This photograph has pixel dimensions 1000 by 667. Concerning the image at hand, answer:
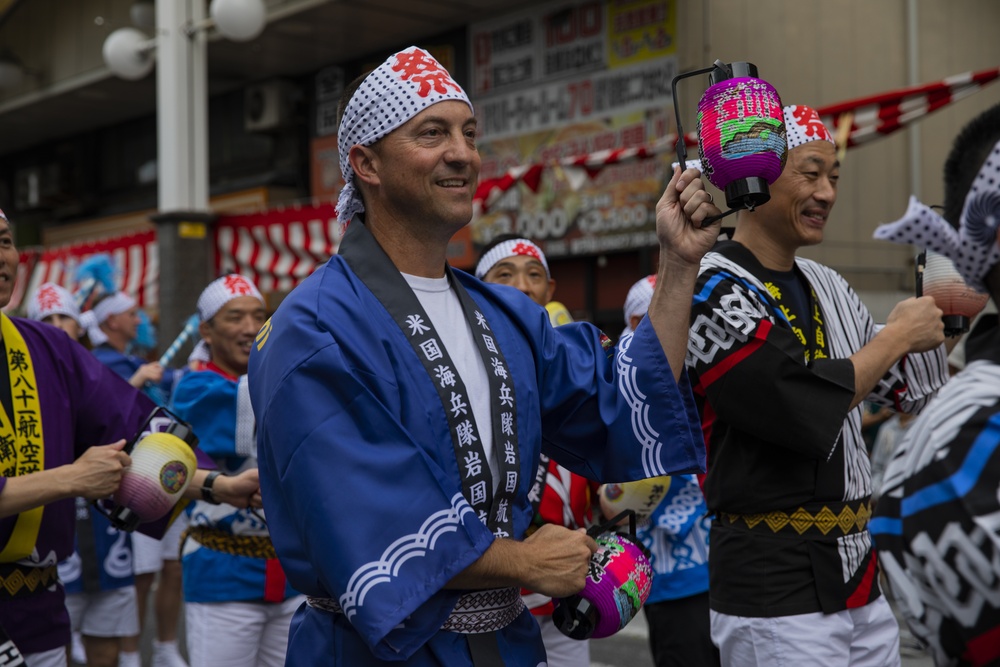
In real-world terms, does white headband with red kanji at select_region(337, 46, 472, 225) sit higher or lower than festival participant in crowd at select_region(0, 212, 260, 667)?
higher

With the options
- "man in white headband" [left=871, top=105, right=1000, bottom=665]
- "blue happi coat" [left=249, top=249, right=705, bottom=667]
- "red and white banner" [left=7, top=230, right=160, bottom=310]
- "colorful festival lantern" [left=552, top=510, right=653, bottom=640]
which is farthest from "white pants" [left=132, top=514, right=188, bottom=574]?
"red and white banner" [left=7, top=230, right=160, bottom=310]

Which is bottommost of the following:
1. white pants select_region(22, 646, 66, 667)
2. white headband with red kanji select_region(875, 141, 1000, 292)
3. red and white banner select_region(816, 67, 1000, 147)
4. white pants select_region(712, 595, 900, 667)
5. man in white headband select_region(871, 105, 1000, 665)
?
white pants select_region(22, 646, 66, 667)

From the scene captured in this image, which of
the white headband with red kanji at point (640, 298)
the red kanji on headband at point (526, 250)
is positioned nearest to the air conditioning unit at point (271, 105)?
the white headband with red kanji at point (640, 298)

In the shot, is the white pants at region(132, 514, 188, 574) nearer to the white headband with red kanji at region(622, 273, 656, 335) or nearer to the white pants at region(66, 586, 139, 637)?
the white pants at region(66, 586, 139, 637)

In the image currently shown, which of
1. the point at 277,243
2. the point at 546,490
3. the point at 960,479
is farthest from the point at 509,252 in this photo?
the point at 277,243

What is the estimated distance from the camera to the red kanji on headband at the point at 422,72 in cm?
240

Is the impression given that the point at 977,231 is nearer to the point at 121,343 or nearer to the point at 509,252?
the point at 509,252

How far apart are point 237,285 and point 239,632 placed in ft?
4.78

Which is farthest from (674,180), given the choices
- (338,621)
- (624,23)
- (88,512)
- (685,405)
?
(624,23)

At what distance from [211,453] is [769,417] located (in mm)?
2268

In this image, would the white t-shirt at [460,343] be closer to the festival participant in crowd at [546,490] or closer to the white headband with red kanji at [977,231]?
the white headband with red kanji at [977,231]

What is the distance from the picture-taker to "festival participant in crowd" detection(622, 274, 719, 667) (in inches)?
161

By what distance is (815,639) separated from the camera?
2908mm

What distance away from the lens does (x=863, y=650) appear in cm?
302
